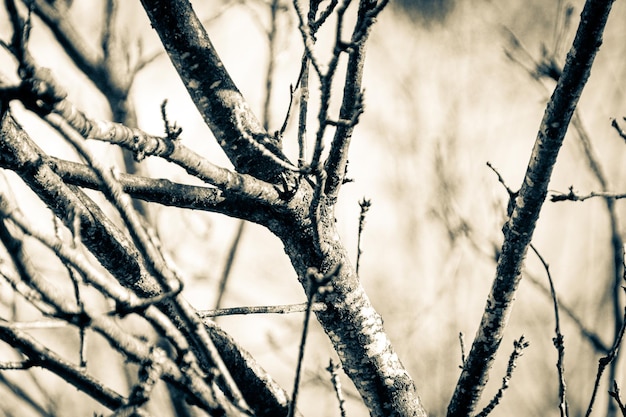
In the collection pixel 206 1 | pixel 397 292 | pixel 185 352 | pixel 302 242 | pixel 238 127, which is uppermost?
pixel 206 1

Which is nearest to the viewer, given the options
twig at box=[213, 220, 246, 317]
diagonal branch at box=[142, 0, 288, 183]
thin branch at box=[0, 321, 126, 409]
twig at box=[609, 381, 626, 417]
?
thin branch at box=[0, 321, 126, 409]

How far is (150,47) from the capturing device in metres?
1.74

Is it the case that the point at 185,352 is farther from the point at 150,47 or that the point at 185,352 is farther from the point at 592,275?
the point at 592,275

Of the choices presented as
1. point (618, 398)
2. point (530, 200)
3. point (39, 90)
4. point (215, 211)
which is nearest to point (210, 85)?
point (215, 211)

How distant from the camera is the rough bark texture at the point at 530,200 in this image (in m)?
0.88

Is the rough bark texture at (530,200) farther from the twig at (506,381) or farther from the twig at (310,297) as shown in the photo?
the twig at (310,297)

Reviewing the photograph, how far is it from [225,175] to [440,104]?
4.32ft

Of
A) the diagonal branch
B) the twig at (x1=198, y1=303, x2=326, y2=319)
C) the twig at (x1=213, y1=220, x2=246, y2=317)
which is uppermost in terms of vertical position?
the twig at (x1=213, y1=220, x2=246, y2=317)

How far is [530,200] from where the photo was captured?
39.6 inches

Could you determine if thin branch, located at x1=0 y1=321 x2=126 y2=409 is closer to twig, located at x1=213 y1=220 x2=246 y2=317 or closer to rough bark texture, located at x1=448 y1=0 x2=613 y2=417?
rough bark texture, located at x1=448 y1=0 x2=613 y2=417

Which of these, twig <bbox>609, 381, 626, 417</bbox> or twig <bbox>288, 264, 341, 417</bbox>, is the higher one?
twig <bbox>609, 381, 626, 417</bbox>

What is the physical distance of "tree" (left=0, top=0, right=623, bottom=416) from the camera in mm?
622

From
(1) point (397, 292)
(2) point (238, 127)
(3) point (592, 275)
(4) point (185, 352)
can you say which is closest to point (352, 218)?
(1) point (397, 292)

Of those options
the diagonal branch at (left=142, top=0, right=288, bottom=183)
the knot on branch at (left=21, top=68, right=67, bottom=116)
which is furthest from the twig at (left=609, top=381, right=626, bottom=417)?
the knot on branch at (left=21, top=68, right=67, bottom=116)
